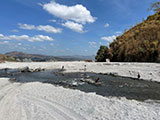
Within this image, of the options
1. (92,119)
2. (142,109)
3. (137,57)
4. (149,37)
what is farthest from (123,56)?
(92,119)

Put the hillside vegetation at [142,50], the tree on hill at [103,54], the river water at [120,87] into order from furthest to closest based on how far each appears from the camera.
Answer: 1. the tree on hill at [103,54]
2. the hillside vegetation at [142,50]
3. the river water at [120,87]

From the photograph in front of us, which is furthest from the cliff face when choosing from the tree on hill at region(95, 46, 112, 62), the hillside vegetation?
the tree on hill at region(95, 46, 112, 62)

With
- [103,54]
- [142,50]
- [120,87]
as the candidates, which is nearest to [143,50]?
[142,50]

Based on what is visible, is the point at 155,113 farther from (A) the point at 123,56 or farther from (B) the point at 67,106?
(A) the point at 123,56

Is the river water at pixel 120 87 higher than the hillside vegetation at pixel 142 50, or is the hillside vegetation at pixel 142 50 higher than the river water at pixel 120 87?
the hillside vegetation at pixel 142 50

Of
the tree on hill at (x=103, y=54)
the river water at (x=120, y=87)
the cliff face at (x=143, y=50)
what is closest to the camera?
the river water at (x=120, y=87)

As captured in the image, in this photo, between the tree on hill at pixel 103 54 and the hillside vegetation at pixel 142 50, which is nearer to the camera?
the hillside vegetation at pixel 142 50

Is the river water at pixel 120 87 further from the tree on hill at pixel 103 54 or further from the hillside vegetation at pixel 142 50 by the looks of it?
the tree on hill at pixel 103 54

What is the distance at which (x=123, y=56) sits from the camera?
29.1 m

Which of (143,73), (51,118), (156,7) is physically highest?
(156,7)

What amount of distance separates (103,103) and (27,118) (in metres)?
4.34

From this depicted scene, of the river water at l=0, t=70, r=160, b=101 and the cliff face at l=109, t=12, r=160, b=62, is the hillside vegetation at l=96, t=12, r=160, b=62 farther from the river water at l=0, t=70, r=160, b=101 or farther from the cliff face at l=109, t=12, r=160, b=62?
the river water at l=0, t=70, r=160, b=101

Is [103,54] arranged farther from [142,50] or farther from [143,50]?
[143,50]

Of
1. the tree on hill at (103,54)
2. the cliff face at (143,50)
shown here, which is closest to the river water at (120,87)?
the cliff face at (143,50)
